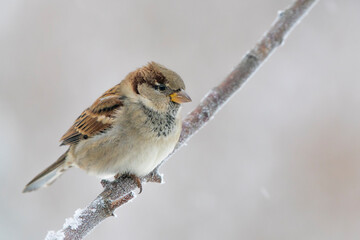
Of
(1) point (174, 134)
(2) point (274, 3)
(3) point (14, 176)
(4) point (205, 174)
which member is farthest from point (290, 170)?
(3) point (14, 176)

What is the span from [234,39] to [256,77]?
0.74 m

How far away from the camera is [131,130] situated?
2695mm

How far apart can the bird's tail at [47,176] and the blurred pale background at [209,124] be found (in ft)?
7.44

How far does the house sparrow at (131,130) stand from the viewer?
104 inches

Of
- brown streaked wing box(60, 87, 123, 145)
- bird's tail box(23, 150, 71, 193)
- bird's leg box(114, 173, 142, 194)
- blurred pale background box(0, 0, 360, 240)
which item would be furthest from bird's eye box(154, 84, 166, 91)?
blurred pale background box(0, 0, 360, 240)

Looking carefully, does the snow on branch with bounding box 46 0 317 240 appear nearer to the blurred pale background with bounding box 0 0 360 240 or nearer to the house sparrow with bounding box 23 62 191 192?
the house sparrow with bounding box 23 62 191 192

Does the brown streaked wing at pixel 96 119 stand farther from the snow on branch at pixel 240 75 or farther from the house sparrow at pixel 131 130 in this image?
the snow on branch at pixel 240 75

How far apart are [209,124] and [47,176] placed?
3327mm

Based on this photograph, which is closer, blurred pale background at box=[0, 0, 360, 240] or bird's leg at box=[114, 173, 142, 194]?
bird's leg at box=[114, 173, 142, 194]

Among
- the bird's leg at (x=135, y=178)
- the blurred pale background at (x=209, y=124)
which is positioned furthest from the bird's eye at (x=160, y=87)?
the blurred pale background at (x=209, y=124)

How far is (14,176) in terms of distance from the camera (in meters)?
5.45

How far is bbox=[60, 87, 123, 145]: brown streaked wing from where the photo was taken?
2857 millimetres

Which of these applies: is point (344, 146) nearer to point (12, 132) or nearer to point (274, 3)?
point (274, 3)

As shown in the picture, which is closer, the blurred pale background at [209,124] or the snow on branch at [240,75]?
the snow on branch at [240,75]
